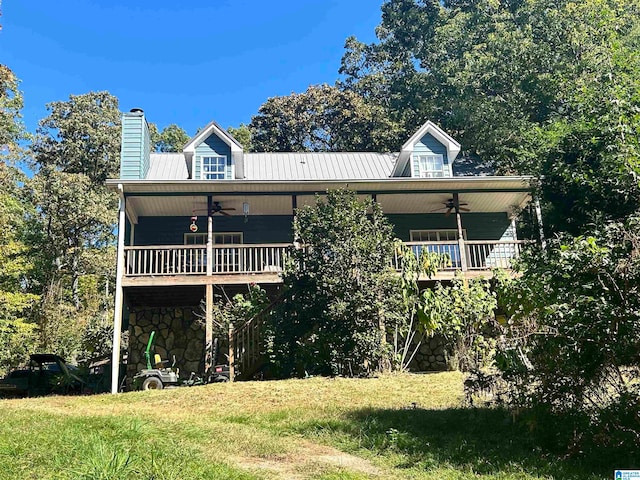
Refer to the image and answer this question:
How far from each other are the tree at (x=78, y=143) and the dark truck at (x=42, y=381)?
57.6ft

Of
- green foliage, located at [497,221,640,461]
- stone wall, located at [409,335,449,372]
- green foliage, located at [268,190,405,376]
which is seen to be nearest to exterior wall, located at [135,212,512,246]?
stone wall, located at [409,335,449,372]

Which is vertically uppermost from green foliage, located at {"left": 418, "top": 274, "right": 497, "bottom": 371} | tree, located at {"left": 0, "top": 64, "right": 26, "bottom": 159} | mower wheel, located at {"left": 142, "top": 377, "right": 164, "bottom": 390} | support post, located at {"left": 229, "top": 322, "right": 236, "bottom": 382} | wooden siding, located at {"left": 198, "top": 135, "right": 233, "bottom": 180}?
tree, located at {"left": 0, "top": 64, "right": 26, "bottom": 159}

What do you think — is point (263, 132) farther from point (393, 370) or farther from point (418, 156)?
point (393, 370)

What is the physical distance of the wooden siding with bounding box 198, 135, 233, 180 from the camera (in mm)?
18234

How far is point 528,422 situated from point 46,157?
3231 centimetres

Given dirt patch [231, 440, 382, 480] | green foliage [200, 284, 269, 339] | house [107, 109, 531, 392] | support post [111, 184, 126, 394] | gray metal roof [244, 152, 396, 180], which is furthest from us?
gray metal roof [244, 152, 396, 180]

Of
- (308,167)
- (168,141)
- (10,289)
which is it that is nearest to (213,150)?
(308,167)

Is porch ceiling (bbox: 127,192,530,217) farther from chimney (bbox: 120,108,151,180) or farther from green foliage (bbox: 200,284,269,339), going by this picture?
green foliage (bbox: 200,284,269,339)

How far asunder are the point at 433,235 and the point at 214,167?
7.31m

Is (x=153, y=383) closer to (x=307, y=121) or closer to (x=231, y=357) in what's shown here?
(x=231, y=357)

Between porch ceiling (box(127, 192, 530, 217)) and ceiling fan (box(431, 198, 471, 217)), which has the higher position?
porch ceiling (box(127, 192, 530, 217))

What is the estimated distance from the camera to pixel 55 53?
25.4m

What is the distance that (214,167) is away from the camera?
18.2 m

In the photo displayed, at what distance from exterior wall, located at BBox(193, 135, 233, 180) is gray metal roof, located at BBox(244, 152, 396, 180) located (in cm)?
92
